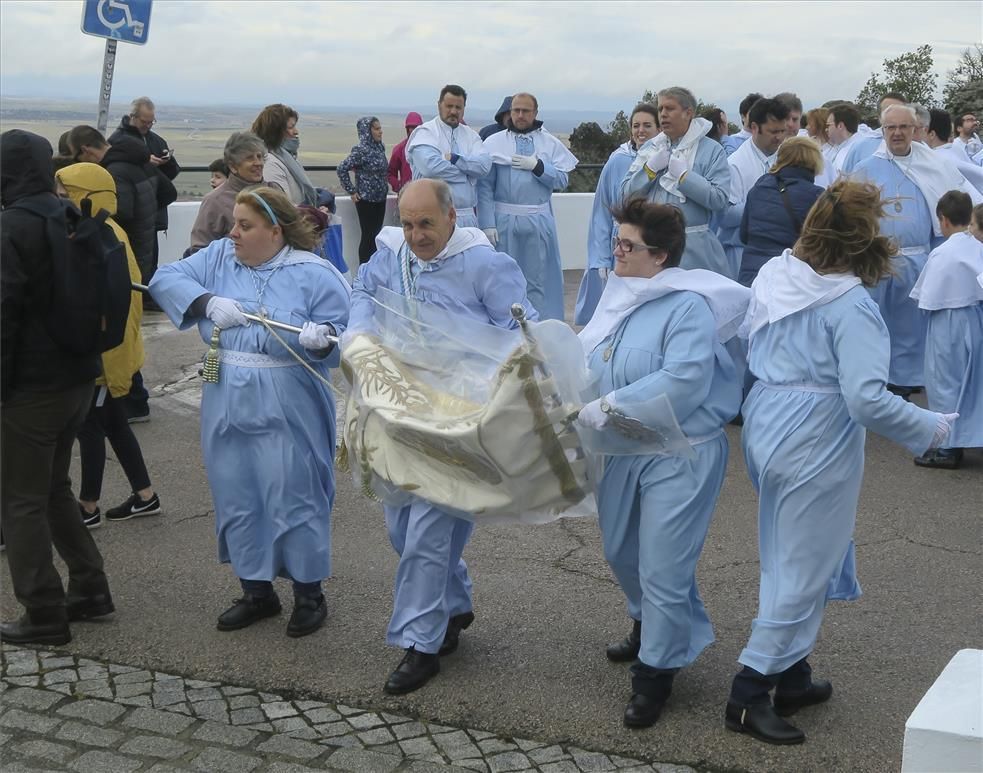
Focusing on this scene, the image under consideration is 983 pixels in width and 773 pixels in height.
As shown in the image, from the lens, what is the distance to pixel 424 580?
14.6 ft

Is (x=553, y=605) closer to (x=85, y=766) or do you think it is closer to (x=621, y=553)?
(x=621, y=553)

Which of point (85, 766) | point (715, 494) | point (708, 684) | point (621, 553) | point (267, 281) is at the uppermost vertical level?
point (267, 281)

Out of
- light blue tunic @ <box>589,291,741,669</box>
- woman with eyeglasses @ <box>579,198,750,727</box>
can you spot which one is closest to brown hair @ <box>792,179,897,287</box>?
woman with eyeglasses @ <box>579,198,750,727</box>

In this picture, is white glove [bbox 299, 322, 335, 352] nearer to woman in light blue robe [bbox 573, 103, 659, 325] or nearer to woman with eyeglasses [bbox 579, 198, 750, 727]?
woman with eyeglasses [bbox 579, 198, 750, 727]

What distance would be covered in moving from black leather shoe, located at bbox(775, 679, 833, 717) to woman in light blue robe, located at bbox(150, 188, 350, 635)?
182cm

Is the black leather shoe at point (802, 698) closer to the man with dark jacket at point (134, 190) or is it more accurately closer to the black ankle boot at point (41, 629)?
the black ankle boot at point (41, 629)

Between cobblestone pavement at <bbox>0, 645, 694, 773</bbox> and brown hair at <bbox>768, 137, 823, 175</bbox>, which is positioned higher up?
brown hair at <bbox>768, 137, 823, 175</bbox>

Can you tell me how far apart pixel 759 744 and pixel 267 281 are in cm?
245

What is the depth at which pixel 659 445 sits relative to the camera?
4027 mm

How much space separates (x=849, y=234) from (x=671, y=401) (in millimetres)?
781

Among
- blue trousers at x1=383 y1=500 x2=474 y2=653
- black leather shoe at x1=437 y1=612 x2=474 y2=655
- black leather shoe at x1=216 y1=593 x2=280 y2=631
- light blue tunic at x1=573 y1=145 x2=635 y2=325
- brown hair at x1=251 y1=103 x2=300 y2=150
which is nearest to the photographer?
blue trousers at x1=383 y1=500 x2=474 y2=653

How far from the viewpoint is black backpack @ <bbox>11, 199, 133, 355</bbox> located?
4660 mm

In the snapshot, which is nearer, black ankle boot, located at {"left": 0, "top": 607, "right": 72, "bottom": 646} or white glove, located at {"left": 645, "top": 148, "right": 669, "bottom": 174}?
black ankle boot, located at {"left": 0, "top": 607, "right": 72, "bottom": 646}

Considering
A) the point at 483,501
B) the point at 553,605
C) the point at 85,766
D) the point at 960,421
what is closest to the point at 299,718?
the point at 85,766
